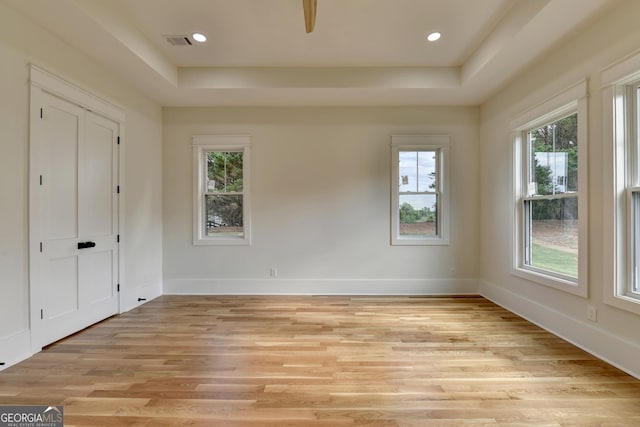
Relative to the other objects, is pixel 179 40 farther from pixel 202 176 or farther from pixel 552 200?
pixel 552 200

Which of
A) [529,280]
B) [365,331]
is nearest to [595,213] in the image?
[529,280]

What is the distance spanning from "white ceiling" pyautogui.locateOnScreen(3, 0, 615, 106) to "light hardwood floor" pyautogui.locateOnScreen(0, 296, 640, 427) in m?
2.80

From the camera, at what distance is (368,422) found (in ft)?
5.54

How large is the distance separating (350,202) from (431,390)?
2.78 m

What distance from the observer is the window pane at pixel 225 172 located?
4504 millimetres

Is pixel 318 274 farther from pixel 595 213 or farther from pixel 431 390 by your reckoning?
pixel 595 213

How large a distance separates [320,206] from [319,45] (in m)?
2.10

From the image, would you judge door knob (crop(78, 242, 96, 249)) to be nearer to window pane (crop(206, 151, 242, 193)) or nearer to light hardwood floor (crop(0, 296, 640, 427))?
light hardwood floor (crop(0, 296, 640, 427))

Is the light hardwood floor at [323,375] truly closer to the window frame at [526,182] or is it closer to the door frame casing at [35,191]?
the door frame casing at [35,191]

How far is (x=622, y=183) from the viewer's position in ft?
7.52

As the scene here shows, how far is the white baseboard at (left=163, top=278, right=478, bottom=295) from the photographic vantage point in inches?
171

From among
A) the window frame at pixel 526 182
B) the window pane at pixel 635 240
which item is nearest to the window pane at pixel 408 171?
the window frame at pixel 526 182

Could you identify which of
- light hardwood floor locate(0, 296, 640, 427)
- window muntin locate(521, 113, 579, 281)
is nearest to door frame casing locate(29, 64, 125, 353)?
light hardwood floor locate(0, 296, 640, 427)

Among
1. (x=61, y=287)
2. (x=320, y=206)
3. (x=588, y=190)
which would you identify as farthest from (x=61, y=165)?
(x=588, y=190)
